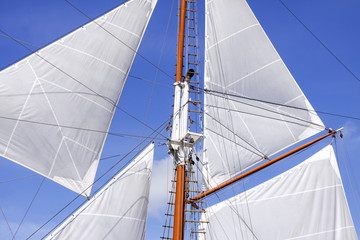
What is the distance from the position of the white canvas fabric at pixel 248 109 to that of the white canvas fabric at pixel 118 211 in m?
4.44

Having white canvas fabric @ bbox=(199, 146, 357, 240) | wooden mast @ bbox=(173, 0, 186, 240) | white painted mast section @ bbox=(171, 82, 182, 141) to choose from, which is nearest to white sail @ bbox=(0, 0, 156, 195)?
white painted mast section @ bbox=(171, 82, 182, 141)

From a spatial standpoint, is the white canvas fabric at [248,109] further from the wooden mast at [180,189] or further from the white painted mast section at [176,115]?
the white painted mast section at [176,115]

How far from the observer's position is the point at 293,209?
14594mm

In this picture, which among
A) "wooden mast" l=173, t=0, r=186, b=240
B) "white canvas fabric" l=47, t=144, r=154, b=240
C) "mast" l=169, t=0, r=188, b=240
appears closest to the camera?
"white canvas fabric" l=47, t=144, r=154, b=240

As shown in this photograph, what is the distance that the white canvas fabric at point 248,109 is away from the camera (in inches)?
631

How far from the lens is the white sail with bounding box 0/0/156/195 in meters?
9.95

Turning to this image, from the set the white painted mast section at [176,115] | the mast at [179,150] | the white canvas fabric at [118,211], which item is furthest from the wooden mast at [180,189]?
the white canvas fabric at [118,211]

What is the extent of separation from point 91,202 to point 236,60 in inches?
349

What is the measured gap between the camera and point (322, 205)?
47.7 feet

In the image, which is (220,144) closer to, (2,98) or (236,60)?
(236,60)

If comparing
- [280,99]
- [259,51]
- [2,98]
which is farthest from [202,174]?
[2,98]

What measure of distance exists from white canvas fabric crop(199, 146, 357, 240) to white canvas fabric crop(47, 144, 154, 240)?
3.82 metres

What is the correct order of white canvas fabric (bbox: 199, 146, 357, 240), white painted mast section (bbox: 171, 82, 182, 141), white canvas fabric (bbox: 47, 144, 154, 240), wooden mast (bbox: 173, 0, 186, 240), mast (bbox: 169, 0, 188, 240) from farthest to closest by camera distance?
white canvas fabric (bbox: 199, 146, 357, 240), white painted mast section (bbox: 171, 82, 182, 141), mast (bbox: 169, 0, 188, 240), wooden mast (bbox: 173, 0, 186, 240), white canvas fabric (bbox: 47, 144, 154, 240)

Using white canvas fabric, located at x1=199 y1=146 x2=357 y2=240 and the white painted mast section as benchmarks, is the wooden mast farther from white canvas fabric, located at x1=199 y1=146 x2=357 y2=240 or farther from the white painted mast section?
white canvas fabric, located at x1=199 y1=146 x2=357 y2=240
